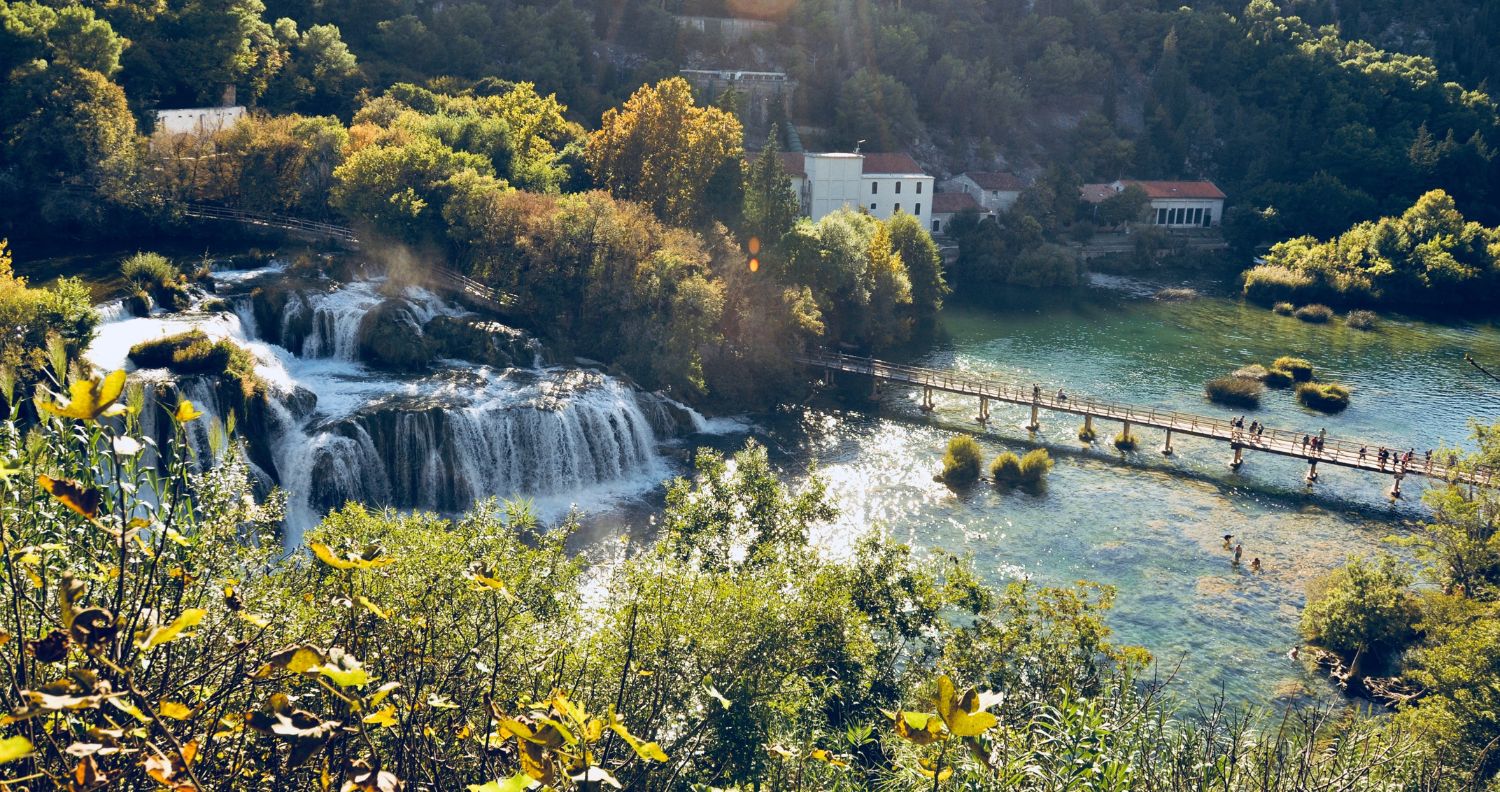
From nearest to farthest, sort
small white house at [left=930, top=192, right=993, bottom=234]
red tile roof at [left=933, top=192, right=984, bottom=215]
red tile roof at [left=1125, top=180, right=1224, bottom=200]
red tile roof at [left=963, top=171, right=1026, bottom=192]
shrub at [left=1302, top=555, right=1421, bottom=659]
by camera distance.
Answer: shrub at [left=1302, top=555, right=1421, bottom=659], small white house at [left=930, top=192, right=993, bottom=234], red tile roof at [left=933, top=192, right=984, bottom=215], red tile roof at [left=963, top=171, right=1026, bottom=192], red tile roof at [left=1125, top=180, right=1224, bottom=200]

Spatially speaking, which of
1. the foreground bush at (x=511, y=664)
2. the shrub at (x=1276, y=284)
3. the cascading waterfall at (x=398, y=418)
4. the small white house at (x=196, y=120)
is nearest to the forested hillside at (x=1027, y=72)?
the small white house at (x=196, y=120)

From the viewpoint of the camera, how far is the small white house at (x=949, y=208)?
294ft

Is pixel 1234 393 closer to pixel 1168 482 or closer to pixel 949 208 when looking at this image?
pixel 1168 482

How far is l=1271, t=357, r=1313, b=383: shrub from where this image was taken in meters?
58.4

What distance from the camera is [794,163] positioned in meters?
80.4

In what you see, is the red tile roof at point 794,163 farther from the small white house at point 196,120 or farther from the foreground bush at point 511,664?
the foreground bush at point 511,664

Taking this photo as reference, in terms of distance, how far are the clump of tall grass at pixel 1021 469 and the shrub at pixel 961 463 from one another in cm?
90

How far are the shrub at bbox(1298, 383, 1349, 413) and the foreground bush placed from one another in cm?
2983

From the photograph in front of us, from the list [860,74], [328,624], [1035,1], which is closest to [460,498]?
[328,624]

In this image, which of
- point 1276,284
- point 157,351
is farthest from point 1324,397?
point 157,351

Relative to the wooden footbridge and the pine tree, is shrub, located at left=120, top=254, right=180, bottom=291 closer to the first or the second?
the pine tree

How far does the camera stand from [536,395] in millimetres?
43062

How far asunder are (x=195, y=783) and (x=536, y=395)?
3680 centimetres

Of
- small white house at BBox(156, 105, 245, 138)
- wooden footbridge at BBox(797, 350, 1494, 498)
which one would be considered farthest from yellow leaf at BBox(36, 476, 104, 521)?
small white house at BBox(156, 105, 245, 138)
